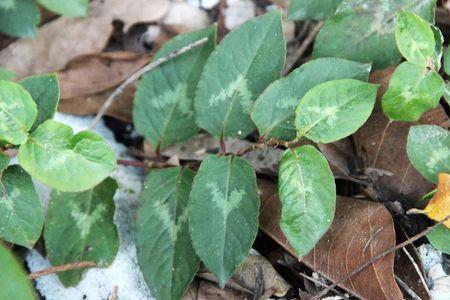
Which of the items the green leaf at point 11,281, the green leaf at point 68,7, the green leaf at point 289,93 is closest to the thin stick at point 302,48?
the green leaf at point 289,93

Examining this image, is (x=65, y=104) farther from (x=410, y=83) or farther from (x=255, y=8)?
(x=410, y=83)

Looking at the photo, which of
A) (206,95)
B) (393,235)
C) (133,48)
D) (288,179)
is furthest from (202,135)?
(393,235)

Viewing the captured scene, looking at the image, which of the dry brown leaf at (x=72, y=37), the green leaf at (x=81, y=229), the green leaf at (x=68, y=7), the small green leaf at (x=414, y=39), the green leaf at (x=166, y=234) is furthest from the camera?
the dry brown leaf at (x=72, y=37)

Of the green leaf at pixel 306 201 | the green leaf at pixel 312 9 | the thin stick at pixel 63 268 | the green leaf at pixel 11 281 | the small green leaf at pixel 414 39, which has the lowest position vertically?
the thin stick at pixel 63 268

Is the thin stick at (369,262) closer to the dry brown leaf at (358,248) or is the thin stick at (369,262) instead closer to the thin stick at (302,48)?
the dry brown leaf at (358,248)

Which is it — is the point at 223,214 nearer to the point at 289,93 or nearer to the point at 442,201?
the point at 289,93

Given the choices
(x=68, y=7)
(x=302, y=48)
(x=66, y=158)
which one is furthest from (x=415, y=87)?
(x=68, y=7)

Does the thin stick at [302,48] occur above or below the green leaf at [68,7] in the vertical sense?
below
